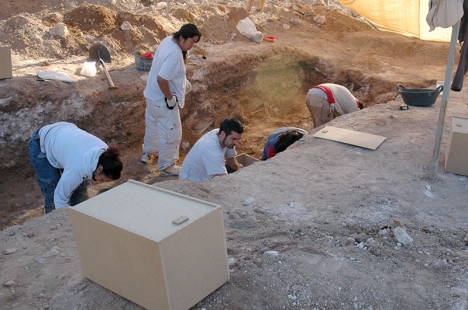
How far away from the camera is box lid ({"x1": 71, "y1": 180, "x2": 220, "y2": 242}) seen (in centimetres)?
232

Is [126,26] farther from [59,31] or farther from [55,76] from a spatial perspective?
[55,76]

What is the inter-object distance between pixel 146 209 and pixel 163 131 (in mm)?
3823

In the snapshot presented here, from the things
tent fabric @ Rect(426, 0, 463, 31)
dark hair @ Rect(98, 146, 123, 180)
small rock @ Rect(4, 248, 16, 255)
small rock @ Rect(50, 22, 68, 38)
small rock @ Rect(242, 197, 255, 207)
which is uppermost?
tent fabric @ Rect(426, 0, 463, 31)

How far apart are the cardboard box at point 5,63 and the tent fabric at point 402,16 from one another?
243 inches

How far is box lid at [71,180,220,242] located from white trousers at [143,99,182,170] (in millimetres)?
3375

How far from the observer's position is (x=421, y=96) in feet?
21.2

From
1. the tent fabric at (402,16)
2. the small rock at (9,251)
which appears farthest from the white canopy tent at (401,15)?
the small rock at (9,251)

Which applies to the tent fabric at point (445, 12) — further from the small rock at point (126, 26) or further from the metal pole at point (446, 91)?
the small rock at point (126, 26)

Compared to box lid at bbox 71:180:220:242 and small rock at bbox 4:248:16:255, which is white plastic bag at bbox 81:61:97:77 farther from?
box lid at bbox 71:180:220:242

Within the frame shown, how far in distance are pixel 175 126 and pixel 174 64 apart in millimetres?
956

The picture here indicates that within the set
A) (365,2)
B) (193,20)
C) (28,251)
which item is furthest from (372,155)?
(193,20)

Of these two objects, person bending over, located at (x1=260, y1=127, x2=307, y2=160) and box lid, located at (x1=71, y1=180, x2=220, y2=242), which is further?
person bending over, located at (x1=260, y1=127, x2=307, y2=160)

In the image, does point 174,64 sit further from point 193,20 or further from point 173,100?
point 193,20

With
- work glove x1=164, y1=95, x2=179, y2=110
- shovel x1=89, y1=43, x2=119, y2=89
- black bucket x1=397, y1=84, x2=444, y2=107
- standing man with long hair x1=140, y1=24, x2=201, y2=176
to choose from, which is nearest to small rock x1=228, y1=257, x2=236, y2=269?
standing man with long hair x1=140, y1=24, x2=201, y2=176
